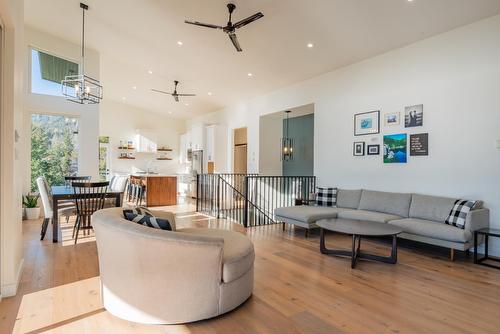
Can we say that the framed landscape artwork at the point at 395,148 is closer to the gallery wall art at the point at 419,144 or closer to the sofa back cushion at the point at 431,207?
the gallery wall art at the point at 419,144

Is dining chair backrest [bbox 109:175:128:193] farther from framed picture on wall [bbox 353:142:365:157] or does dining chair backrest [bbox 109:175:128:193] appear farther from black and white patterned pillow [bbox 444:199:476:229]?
black and white patterned pillow [bbox 444:199:476:229]

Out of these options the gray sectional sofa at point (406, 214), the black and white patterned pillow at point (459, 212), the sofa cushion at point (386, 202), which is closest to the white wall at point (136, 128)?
the gray sectional sofa at point (406, 214)

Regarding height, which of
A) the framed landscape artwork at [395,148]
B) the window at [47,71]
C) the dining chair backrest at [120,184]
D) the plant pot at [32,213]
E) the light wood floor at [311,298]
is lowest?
the light wood floor at [311,298]

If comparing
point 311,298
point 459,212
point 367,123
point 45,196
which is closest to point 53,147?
point 45,196

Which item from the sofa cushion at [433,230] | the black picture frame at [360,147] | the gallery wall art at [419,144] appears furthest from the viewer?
the black picture frame at [360,147]

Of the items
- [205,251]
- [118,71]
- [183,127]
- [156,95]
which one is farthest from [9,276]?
[183,127]

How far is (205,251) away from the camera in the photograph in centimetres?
203

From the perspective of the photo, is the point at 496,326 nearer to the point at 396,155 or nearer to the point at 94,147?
the point at 396,155

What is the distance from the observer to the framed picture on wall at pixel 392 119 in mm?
4895

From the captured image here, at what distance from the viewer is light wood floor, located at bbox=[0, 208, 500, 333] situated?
2.06 m

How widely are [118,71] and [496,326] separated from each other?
9.26 metres

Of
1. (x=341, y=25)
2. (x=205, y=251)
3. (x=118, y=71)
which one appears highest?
(x=118, y=71)

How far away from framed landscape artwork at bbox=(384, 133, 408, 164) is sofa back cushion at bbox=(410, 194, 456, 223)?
2.37 feet

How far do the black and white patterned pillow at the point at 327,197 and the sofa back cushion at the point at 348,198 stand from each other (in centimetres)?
8
